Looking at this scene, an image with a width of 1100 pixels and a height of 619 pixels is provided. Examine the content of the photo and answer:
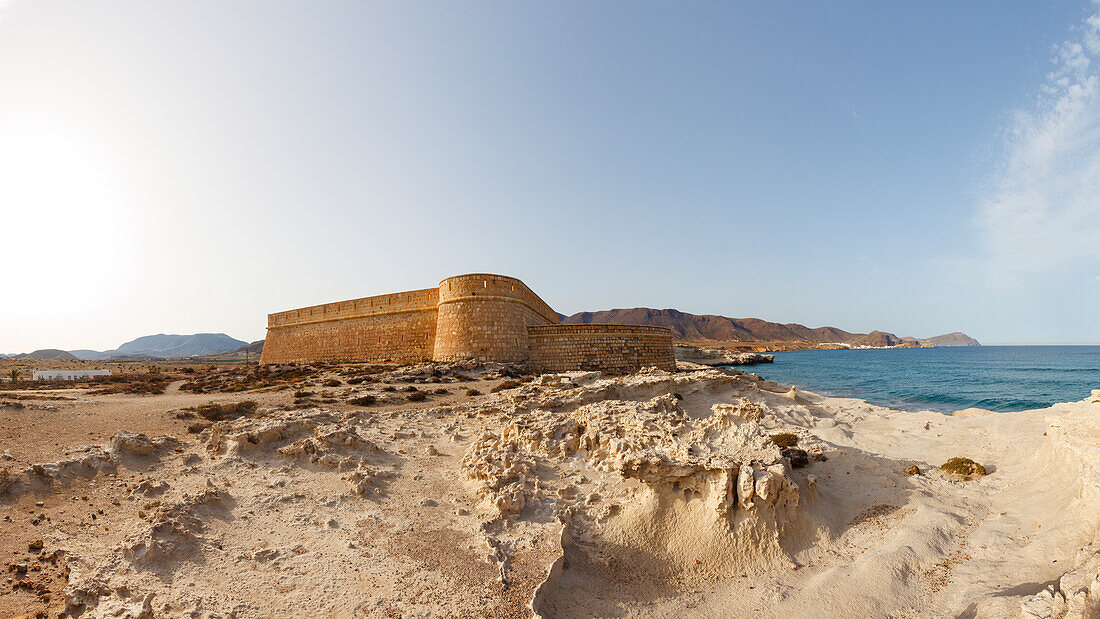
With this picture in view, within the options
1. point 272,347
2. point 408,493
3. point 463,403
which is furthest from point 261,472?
point 272,347

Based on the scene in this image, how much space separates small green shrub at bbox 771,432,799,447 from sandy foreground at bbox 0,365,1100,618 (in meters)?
0.29

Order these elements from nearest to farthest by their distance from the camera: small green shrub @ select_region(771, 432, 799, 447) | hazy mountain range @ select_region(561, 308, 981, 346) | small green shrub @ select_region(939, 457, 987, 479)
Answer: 1. small green shrub @ select_region(939, 457, 987, 479)
2. small green shrub @ select_region(771, 432, 799, 447)
3. hazy mountain range @ select_region(561, 308, 981, 346)

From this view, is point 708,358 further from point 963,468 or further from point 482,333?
point 963,468

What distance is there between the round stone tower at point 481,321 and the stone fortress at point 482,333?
58 millimetres

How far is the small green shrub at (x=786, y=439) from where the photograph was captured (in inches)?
371

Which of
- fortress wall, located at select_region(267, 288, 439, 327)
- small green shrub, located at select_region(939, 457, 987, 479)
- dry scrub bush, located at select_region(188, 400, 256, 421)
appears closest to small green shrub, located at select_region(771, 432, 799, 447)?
small green shrub, located at select_region(939, 457, 987, 479)

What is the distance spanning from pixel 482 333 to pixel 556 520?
17.5m

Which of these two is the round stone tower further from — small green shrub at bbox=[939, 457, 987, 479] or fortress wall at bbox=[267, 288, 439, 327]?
small green shrub at bbox=[939, 457, 987, 479]

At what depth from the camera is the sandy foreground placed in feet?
16.1

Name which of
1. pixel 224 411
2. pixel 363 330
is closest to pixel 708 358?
pixel 363 330

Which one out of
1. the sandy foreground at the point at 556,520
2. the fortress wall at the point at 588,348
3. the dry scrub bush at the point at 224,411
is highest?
the fortress wall at the point at 588,348

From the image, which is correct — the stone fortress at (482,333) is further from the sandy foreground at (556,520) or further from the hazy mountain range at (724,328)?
the hazy mountain range at (724,328)

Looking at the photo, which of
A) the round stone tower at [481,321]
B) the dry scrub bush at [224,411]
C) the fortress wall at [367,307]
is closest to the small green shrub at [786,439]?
the dry scrub bush at [224,411]

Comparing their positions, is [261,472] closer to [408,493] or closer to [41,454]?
[408,493]
